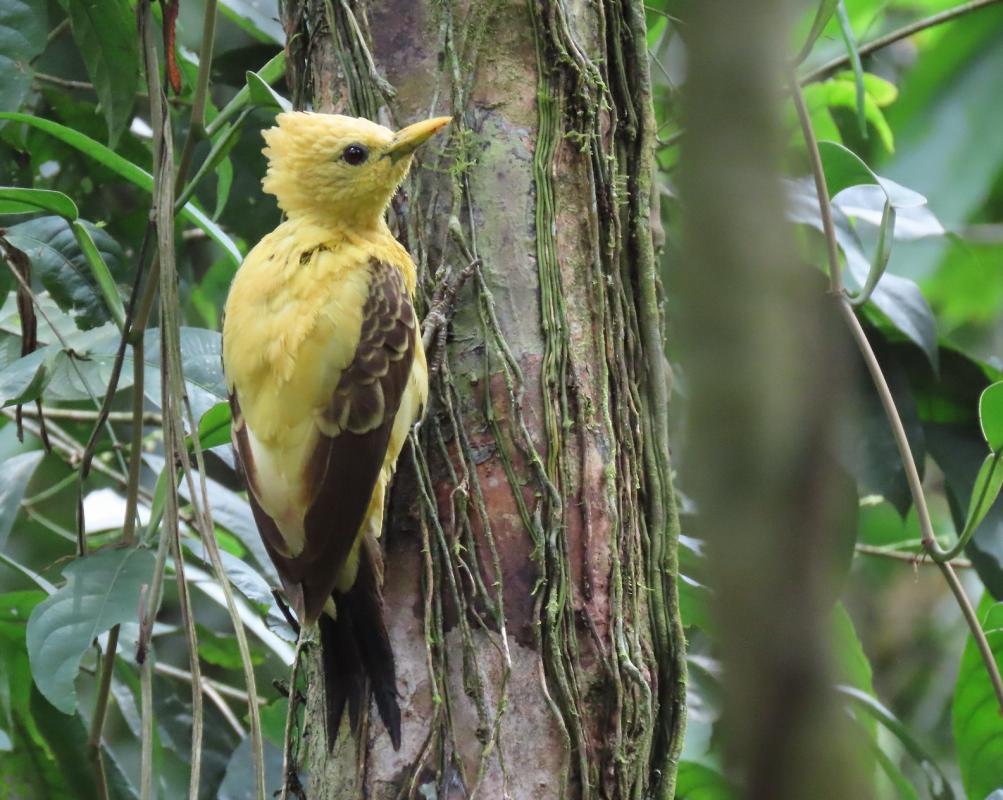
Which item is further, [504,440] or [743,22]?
[504,440]

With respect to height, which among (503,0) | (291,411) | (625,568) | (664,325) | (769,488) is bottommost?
(625,568)

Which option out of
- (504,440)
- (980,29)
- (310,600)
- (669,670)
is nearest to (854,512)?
(669,670)

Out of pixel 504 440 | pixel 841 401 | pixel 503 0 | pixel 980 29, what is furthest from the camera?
pixel 980 29

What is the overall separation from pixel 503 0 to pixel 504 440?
92cm

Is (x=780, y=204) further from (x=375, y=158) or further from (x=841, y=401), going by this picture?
(x=375, y=158)

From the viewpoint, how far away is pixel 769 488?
1.63 ft

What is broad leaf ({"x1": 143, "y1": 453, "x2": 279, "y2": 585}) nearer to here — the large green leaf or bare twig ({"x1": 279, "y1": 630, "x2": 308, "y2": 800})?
the large green leaf

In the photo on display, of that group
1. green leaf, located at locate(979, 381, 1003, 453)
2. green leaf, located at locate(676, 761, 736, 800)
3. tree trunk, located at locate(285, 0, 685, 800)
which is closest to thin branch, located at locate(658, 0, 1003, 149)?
tree trunk, located at locate(285, 0, 685, 800)

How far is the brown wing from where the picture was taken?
2311 millimetres

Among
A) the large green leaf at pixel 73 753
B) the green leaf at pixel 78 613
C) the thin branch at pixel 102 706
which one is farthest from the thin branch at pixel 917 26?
the large green leaf at pixel 73 753

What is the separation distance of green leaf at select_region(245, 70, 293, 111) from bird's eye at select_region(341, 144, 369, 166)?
183mm

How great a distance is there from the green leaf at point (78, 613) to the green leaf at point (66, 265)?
1.84ft

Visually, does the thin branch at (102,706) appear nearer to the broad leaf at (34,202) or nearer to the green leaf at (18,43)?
the broad leaf at (34,202)

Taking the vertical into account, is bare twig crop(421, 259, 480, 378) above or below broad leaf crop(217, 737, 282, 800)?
above
